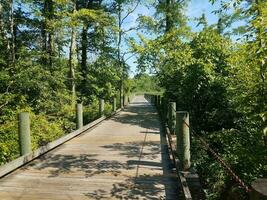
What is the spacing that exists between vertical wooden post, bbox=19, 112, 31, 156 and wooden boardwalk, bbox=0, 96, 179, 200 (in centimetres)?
34

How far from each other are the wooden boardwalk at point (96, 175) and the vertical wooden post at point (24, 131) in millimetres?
343

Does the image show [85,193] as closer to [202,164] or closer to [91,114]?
[202,164]

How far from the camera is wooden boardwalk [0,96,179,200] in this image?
5.25m

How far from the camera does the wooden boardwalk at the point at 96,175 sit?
5254mm

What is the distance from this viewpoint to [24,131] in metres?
7.00

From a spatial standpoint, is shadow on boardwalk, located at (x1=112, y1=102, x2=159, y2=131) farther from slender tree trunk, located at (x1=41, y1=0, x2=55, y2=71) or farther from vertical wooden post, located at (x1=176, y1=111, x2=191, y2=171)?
vertical wooden post, located at (x1=176, y1=111, x2=191, y2=171)

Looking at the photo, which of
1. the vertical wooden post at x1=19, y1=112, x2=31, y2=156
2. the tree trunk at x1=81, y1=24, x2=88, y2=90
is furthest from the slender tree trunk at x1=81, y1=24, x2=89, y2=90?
the vertical wooden post at x1=19, y1=112, x2=31, y2=156

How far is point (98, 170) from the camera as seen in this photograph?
6.59 meters

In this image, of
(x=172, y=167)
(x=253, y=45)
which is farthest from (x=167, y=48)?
(x=253, y=45)

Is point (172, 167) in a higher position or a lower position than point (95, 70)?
lower

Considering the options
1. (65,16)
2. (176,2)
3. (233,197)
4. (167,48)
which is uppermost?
(176,2)

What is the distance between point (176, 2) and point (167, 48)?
9.79m

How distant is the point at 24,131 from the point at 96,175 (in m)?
1.84

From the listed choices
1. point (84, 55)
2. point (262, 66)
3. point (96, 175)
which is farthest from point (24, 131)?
point (84, 55)
